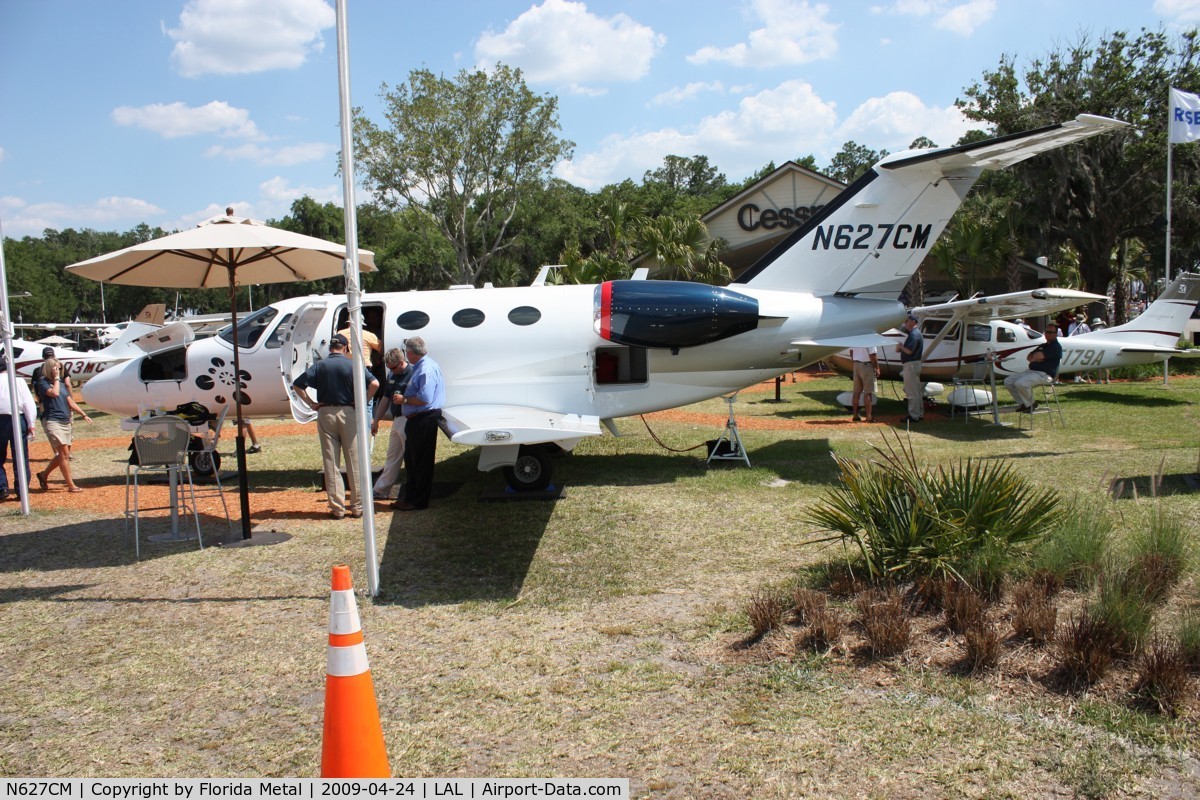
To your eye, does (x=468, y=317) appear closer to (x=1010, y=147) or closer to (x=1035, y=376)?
(x=1010, y=147)

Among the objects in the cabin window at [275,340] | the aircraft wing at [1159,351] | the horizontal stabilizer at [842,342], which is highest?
the cabin window at [275,340]

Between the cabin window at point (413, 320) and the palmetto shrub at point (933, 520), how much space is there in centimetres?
660

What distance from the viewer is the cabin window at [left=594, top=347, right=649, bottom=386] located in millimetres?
11047

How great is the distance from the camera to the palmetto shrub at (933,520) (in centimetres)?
586

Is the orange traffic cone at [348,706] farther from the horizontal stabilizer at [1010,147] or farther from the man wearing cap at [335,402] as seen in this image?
the horizontal stabilizer at [1010,147]

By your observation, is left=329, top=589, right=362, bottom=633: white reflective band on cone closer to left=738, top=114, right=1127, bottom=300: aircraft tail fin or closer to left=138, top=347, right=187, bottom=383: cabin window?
left=738, top=114, right=1127, bottom=300: aircraft tail fin

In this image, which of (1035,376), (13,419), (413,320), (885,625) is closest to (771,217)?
(1035,376)

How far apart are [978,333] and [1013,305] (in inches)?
147

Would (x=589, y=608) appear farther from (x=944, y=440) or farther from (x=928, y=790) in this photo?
(x=944, y=440)

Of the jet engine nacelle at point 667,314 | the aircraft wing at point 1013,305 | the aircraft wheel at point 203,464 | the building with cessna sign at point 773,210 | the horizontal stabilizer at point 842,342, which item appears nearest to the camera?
the jet engine nacelle at point 667,314

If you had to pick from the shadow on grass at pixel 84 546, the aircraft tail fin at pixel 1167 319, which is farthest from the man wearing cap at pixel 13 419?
the aircraft tail fin at pixel 1167 319

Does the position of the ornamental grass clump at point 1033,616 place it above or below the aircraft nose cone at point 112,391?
below

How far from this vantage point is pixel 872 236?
11.6 metres

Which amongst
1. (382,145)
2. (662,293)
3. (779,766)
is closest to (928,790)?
(779,766)
